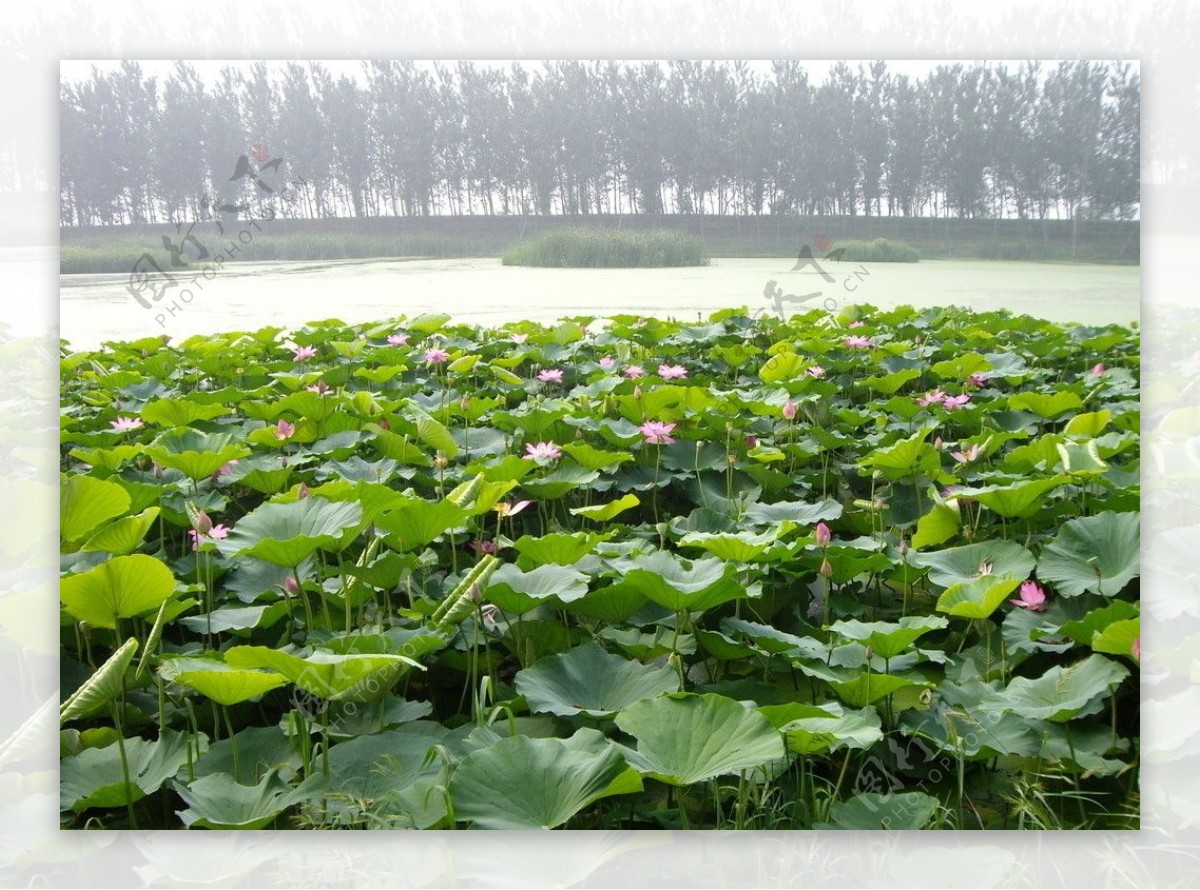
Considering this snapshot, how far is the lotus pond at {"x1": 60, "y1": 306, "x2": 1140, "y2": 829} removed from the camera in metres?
1.30

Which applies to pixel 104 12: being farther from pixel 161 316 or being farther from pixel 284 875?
pixel 284 875

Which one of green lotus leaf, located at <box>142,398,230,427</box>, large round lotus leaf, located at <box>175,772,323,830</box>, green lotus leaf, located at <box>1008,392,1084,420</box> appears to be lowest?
large round lotus leaf, located at <box>175,772,323,830</box>

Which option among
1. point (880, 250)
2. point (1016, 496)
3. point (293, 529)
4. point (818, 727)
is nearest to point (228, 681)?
point (293, 529)

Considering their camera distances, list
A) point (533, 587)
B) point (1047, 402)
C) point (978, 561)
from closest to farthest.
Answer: point (533, 587), point (978, 561), point (1047, 402)

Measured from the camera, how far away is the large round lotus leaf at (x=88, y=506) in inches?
63.4

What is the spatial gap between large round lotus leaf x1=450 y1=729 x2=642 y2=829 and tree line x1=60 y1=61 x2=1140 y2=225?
123 centimetres

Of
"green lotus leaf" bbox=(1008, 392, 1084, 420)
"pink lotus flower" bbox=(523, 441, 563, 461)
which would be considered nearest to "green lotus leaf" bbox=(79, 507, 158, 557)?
"pink lotus flower" bbox=(523, 441, 563, 461)

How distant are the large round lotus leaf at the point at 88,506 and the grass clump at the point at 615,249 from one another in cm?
100

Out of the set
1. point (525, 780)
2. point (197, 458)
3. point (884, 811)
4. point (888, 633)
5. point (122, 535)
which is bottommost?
point (884, 811)

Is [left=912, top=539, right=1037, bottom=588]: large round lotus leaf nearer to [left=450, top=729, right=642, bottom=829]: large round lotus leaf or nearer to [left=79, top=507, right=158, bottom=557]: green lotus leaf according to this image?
[left=450, top=729, right=642, bottom=829]: large round lotus leaf

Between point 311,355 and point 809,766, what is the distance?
204cm

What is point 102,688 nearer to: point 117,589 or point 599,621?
point 117,589

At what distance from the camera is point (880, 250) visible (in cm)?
218

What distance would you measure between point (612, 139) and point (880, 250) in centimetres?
57
